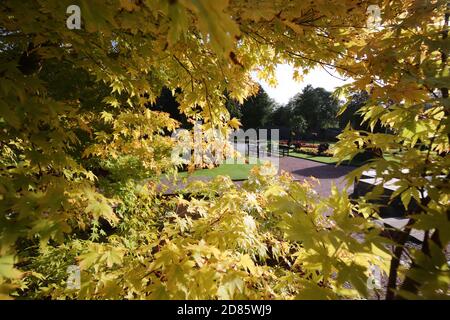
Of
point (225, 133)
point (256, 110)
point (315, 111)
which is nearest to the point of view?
point (225, 133)

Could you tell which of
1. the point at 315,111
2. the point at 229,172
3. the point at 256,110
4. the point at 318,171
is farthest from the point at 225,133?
the point at 315,111

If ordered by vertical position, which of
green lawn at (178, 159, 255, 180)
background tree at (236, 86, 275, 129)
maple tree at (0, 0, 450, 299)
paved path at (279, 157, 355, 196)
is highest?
background tree at (236, 86, 275, 129)

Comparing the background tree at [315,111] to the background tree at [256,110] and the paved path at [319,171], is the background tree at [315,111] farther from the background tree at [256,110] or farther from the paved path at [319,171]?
the paved path at [319,171]

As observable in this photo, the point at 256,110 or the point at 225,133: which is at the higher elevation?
the point at 256,110

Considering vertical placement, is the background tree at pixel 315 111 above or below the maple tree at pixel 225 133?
above

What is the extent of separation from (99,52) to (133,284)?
6.79ft

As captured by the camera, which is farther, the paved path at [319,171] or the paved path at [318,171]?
the paved path at [319,171]

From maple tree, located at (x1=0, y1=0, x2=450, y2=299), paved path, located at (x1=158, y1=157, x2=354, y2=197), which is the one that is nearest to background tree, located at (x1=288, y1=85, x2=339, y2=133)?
paved path, located at (x1=158, y1=157, x2=354, y2=197)

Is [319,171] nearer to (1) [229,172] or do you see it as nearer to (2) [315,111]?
(1) [229,172]

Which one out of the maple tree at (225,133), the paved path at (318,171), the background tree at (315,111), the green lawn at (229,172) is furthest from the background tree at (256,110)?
the maple tree at (225,133)

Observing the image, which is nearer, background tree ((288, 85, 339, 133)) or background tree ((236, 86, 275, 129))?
background tree ((236, 86, 275, 129))

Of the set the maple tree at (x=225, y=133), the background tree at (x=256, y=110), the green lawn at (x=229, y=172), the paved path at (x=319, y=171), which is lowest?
the paved path at (x=319, y=171)

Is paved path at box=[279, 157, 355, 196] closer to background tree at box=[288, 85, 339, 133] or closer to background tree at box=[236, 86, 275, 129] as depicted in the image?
background tree at box=[236, 86, 275, 129]

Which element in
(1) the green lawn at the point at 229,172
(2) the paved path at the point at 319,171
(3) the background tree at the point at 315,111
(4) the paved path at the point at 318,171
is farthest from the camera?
(3) the background tree at the point at 315,111
